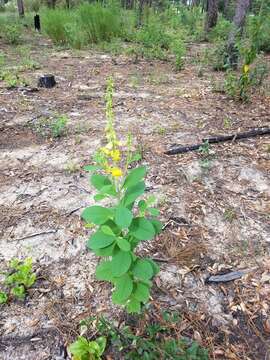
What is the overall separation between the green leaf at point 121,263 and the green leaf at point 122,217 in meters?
0.16

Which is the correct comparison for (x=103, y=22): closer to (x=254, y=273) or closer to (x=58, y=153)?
(x=58, y=153)

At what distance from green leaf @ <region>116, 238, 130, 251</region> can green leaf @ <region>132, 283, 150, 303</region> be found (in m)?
0.30

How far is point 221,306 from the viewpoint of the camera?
5.90 ft

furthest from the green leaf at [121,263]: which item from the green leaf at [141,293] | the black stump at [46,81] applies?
the black stump at [46,81]

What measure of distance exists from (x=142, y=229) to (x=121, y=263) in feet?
0.57

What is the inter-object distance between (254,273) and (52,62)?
6619mm

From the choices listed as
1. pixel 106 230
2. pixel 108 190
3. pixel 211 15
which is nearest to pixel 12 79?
pixel 108 190

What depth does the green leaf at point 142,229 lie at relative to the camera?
1.38 m

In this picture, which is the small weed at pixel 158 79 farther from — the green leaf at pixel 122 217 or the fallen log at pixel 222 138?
the green leaf at pixel 122 217

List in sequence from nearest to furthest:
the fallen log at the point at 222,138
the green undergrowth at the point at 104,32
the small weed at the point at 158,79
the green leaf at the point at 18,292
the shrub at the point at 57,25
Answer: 1. the green leaf at the point at 18,292
2. the fallen log at the point at 222,138
3. the small weed at the point at 158,79
4. the green undergrowth at the point at 104,32
5. the shrub at the point at 57,25

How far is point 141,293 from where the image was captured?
4.92 ft

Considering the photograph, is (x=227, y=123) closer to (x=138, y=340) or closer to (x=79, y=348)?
(x=138, y=340)

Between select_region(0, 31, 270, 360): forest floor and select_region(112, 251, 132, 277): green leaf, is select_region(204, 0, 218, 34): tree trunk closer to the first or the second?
select_region(0, 31, 270, 360): forest floor

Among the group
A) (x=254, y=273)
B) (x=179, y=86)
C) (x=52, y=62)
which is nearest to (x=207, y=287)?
(x=254, y=273)
